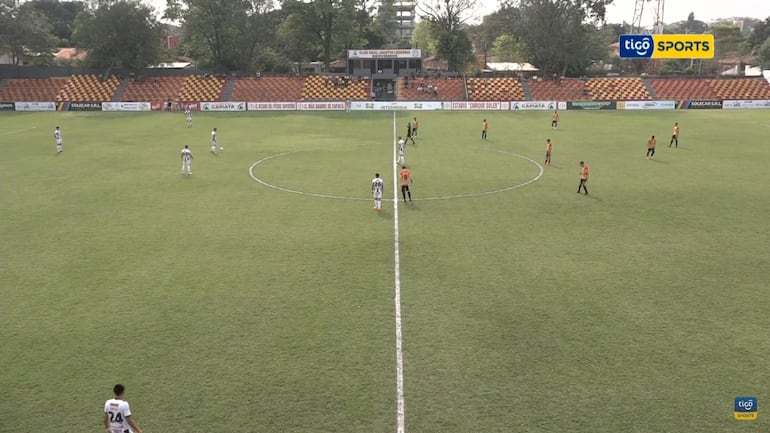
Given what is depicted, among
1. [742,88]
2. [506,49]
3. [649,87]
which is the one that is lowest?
[742,88]

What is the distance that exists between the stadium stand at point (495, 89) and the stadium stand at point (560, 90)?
2.02 metres

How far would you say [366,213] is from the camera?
24484 millimetres

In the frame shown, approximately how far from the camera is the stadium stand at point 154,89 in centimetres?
7575

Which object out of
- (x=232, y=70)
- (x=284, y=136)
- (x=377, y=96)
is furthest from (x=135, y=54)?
(x=284, y=136)

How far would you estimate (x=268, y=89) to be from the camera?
78.9m

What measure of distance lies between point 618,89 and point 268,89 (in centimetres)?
4868

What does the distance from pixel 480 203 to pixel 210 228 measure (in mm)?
11947

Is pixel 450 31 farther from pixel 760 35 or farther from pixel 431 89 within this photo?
pixel 760 35

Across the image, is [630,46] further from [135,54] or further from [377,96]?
[135,54]

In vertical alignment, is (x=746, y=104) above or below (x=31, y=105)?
above

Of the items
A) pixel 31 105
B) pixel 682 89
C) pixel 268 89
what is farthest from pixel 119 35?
pixel 682 89

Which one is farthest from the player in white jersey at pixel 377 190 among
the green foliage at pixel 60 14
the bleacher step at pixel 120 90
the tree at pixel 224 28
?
the green foliage at pixel 60 14

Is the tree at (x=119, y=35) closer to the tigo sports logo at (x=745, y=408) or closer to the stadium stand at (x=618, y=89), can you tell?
the stadium stand at (x=618, y=89)

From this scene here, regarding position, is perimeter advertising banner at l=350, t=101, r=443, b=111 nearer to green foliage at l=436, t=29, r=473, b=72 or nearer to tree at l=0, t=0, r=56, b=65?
green foliage at l=436, t=29, r=473, b=72
